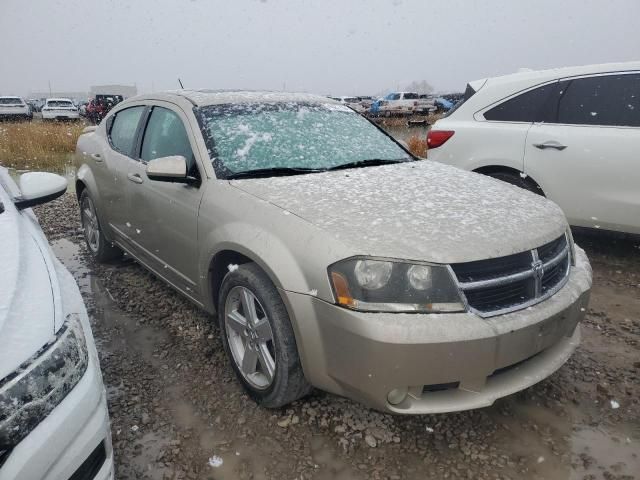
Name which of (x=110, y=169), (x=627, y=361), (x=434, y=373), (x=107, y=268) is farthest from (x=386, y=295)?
(x=107, y=268)

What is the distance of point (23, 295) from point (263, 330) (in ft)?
3.30

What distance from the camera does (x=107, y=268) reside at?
167 inches

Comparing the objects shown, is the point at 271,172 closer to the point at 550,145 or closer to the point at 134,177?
the point at 134,177

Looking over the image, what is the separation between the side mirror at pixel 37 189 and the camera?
2.35 m

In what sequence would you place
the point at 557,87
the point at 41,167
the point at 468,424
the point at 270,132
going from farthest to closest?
the point at 41,167
the point at 557,87
the point at 270,132
the point at 468,424

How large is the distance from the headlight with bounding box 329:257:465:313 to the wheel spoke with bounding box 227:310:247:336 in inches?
28.7

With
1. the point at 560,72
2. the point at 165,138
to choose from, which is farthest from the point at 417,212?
the point at 560,72

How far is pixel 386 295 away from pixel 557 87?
3288mm

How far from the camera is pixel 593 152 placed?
3.79 meters

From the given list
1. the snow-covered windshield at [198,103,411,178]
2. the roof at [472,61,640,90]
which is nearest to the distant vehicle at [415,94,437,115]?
the roof at [472,61,640,90]

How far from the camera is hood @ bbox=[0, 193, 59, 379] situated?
128 centimetres

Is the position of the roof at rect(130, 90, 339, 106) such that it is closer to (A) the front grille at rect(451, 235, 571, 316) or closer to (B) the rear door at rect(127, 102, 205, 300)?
(B) the rear door at rect(127, 102, 205, 300)

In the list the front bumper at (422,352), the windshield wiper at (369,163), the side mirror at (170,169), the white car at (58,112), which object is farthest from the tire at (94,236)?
the white car at (58,112)

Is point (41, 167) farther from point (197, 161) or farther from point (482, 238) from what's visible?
point (482, 238)
